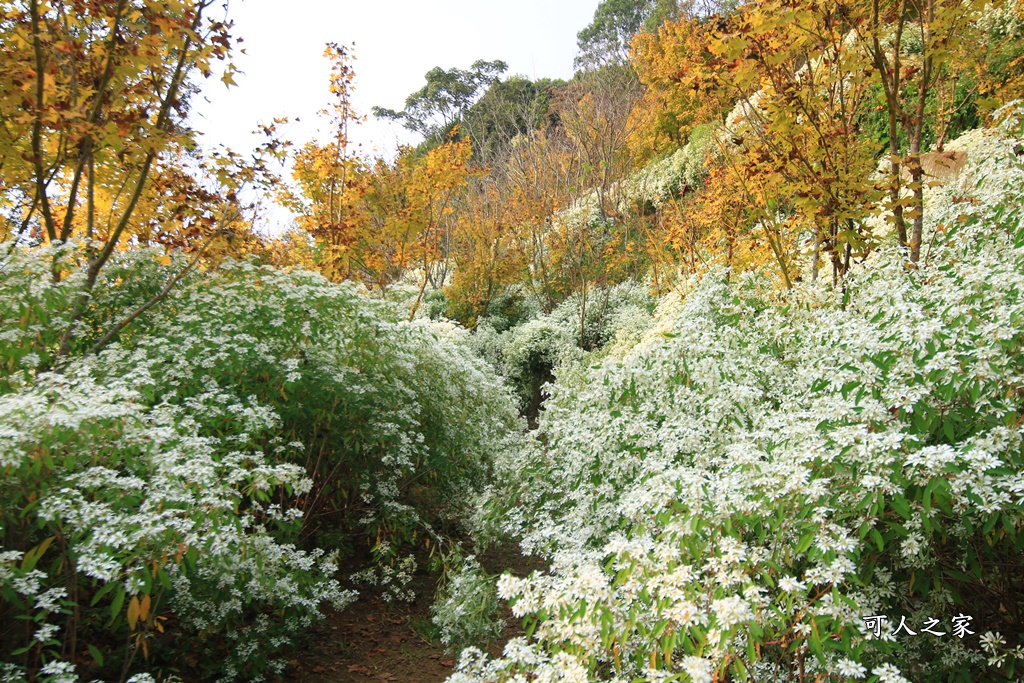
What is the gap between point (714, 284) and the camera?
495cm

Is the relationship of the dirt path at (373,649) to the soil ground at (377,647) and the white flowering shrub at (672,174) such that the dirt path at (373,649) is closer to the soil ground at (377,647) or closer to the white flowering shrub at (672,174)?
the soil ground at (377,647)

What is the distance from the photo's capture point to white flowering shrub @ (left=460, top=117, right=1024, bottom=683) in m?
2.04

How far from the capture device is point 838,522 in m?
2.41

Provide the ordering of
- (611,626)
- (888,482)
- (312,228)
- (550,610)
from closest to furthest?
(888,482), (611,626), (550,610), (312,228)

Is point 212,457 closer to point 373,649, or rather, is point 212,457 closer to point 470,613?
point 470,613

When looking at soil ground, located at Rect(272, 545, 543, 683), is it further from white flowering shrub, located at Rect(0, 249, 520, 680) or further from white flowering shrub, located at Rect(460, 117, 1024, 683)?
white flowering shrub, located at Rect(460, 117, 1024, 683)

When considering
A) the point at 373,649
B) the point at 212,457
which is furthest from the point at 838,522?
the point at 373,649

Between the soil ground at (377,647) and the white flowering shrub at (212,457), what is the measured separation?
0.28 meters

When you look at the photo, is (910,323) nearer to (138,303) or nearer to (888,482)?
(888,482)

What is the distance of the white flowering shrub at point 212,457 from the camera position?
264 cm

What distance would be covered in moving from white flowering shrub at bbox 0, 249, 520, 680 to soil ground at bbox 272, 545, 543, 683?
0.28 meters

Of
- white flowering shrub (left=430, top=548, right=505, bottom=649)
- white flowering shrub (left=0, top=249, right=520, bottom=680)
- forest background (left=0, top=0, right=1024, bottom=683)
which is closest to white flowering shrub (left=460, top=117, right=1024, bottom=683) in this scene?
forest background (left=0, top=0, right=1024, bottom=683)

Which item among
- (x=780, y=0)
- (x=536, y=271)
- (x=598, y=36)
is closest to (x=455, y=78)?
(x=598, y=36)

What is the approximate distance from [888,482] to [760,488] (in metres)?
0.44
